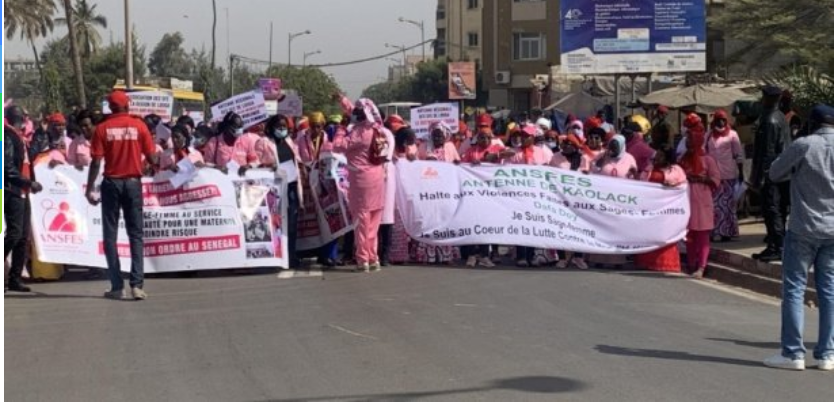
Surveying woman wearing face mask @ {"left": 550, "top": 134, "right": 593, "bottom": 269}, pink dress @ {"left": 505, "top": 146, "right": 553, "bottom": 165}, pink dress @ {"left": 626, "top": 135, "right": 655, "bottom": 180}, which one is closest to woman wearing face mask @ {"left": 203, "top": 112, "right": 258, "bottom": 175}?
pink dress @ {"left": 505, "top": 146, "right": 553, "bottom": 165}

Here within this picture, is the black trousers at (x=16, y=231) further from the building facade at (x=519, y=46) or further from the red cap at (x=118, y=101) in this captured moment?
the building facade at (x=519, y=46)

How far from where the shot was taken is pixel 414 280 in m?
11.0

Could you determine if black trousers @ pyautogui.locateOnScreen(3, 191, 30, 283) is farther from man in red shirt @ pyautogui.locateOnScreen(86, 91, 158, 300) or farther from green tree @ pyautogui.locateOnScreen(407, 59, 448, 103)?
green tree @ pyautogui.locateOnScreen(407, 59, 448, 103)

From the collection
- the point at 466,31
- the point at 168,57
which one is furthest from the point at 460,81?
the point at 168,57

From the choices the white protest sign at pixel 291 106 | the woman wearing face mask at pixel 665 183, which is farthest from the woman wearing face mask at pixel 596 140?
the white protest sign at pixel 291 106

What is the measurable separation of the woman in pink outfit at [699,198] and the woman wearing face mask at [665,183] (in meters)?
0.13

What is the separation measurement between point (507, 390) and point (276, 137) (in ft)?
21.5

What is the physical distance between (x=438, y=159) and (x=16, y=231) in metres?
4.87

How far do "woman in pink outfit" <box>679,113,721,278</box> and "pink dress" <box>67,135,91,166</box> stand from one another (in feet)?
22.3

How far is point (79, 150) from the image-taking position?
1258 cm

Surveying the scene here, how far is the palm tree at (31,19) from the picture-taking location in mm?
50434

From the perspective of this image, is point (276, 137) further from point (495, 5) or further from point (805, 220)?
point (495, 5)

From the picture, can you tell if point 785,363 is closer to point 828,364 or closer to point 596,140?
point 828,364

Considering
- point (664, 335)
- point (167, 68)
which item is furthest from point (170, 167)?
point (167, 68)
